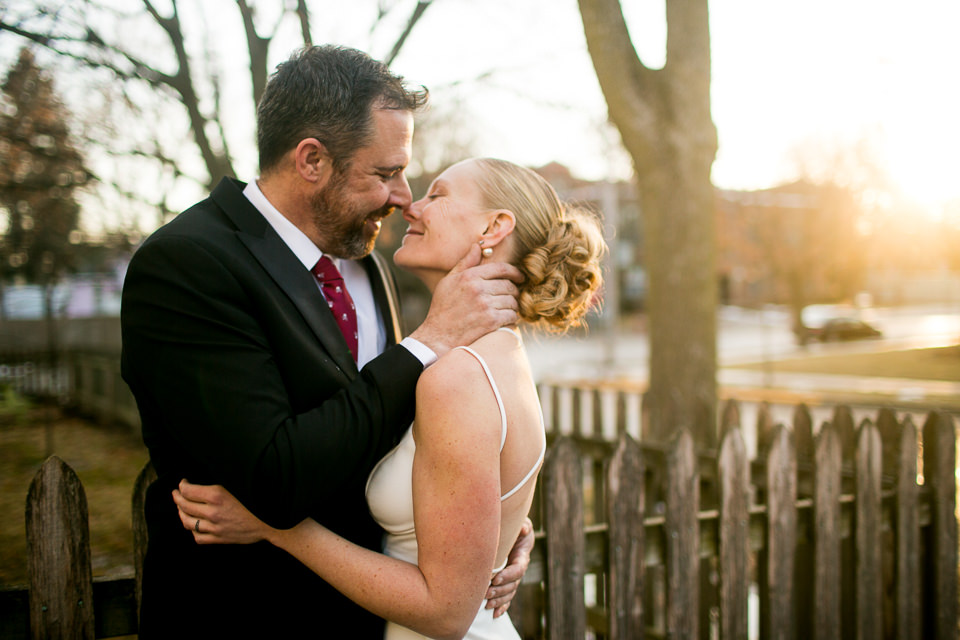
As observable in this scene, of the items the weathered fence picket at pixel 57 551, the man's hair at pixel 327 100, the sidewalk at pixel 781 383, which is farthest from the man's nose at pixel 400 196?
the sidewalk at pixel 781 383

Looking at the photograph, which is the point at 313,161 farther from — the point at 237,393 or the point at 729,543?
the point at 729,543

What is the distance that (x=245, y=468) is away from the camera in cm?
147

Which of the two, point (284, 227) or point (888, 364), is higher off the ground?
point (284, 227)

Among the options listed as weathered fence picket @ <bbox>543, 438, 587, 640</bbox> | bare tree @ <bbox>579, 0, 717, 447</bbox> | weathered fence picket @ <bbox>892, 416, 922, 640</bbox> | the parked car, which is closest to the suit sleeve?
weathered fence picket @ <bbox>543, 438, 587, 640</bbox>

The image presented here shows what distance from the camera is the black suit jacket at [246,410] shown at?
1500 millimetres

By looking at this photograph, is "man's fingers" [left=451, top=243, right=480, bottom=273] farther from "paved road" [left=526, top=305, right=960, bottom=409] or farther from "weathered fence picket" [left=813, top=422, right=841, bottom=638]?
"weathered fence picket" [left=813, top=422, right=841, bottom=638]

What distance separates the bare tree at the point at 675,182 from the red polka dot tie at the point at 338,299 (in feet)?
10.4

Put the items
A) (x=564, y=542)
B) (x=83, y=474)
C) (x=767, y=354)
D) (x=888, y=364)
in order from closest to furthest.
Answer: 1. (x=564, y=542)
2. (x=83, y=474)
3. (x=767, y=354)
4. (x=888, y=364)

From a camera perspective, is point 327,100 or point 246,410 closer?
point 246,410

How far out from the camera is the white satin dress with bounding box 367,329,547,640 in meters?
1.68

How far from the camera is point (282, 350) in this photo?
1.68 meters

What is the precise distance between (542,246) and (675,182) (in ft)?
9.55

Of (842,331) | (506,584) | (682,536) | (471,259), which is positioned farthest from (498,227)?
(842,331)

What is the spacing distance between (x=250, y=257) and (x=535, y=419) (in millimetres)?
847
